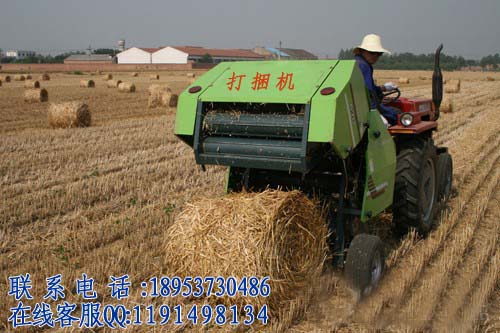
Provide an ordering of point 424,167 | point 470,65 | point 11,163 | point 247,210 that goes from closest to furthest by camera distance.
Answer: point 247,210, point 424,167, point 11,163, point 470,65

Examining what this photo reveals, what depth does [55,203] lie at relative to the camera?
6.21m

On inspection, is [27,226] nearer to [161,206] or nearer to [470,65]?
[161,206]

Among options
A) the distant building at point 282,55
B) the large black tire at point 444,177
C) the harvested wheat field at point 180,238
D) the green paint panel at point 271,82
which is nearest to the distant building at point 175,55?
the distant building at point 282,55

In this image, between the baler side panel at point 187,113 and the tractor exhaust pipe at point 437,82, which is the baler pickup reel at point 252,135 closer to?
the baler side panel at point 187,113

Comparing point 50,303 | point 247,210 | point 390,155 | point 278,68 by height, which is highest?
point 278,68

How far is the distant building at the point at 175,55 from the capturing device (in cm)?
8525

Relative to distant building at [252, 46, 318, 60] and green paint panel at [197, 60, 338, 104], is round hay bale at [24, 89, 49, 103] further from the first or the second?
green paint panel at [197, 60, 338, 104]

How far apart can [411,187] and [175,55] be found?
84031 millimetres

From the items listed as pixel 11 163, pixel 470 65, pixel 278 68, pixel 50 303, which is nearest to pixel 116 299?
pixel 50 303

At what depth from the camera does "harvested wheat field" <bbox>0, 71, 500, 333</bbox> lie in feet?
12.4

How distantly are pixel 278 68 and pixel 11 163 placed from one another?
5.59 m

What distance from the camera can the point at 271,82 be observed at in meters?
4.00

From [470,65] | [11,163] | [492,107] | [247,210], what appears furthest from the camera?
[470,65]

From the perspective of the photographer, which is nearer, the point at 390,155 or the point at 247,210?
the point at 247,210
